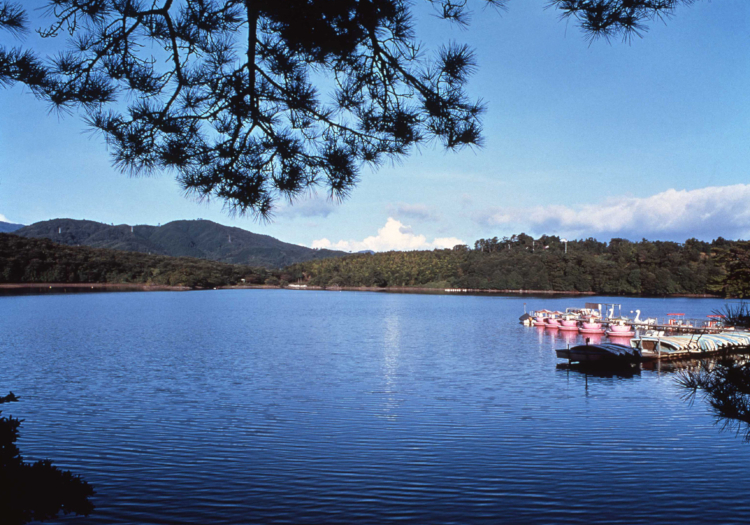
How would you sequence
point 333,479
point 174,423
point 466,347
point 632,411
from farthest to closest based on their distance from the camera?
point 466,347
point 632,411
point 174,423
point 333,479

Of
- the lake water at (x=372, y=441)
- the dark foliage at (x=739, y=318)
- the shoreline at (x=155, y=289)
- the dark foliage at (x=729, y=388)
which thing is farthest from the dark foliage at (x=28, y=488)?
the shoreline at (x=155, y=289)

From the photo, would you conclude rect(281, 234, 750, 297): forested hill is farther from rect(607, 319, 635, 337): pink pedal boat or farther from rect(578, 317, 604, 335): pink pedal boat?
rect(607, 319, 635, 337): pink pedal boat

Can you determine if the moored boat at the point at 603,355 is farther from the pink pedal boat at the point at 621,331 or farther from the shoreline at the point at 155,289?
the shoreline at the point at 155,289

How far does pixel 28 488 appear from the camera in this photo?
412 cm

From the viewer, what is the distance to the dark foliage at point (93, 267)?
10612cm

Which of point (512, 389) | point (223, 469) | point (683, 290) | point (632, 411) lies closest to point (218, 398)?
point (223, 469)

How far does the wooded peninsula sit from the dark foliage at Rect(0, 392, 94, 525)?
344ft

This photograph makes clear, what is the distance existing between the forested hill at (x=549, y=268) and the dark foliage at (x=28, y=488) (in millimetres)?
102896

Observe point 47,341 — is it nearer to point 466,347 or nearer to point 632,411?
point 466,347

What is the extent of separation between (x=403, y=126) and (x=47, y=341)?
33296mm

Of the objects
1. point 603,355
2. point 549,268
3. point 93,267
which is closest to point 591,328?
point 603,355

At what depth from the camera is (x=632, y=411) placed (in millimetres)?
16031

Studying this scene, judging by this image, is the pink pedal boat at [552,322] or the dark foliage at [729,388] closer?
the dark foliage at [729,388]

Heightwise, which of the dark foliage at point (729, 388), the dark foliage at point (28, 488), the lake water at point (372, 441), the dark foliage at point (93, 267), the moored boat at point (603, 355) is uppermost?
the dark foliage at point (93, 267)
